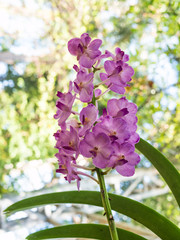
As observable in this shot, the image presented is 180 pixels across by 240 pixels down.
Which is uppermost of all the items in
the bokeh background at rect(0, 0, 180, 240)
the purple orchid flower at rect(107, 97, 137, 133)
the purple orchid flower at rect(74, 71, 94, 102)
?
the bokeh background at rect(0, 0, 180, 240)

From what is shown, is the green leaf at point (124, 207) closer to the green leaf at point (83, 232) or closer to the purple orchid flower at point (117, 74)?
the green leaf at point (83, 232)

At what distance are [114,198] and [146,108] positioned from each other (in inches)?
71.7

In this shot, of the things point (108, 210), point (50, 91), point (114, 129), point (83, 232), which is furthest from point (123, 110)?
point (50, 91)

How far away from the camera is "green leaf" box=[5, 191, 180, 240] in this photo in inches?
17.7

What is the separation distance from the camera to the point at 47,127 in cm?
281

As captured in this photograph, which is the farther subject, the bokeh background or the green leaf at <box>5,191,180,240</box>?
the bokeh background

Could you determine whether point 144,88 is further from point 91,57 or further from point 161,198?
point 161,198

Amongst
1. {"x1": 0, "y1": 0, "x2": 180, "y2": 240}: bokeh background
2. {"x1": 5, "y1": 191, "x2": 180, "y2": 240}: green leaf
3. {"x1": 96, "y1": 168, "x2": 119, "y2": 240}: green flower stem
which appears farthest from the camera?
{"x1": 0, "y1": 0, "x2": 180, "y2": 240}: bokeh background

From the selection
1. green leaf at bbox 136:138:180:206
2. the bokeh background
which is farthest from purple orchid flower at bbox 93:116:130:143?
the bokeh background

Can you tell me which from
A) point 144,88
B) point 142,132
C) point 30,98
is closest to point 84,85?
point 144,88

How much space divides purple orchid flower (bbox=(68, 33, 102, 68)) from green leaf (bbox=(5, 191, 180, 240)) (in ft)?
0.78

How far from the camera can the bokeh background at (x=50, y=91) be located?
7.39 ft

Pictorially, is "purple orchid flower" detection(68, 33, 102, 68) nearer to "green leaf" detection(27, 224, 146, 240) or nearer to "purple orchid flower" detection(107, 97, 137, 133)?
"purple orchid flower" detection(107, 97, 137, 133)

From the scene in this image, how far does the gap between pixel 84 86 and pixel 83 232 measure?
26 cm
